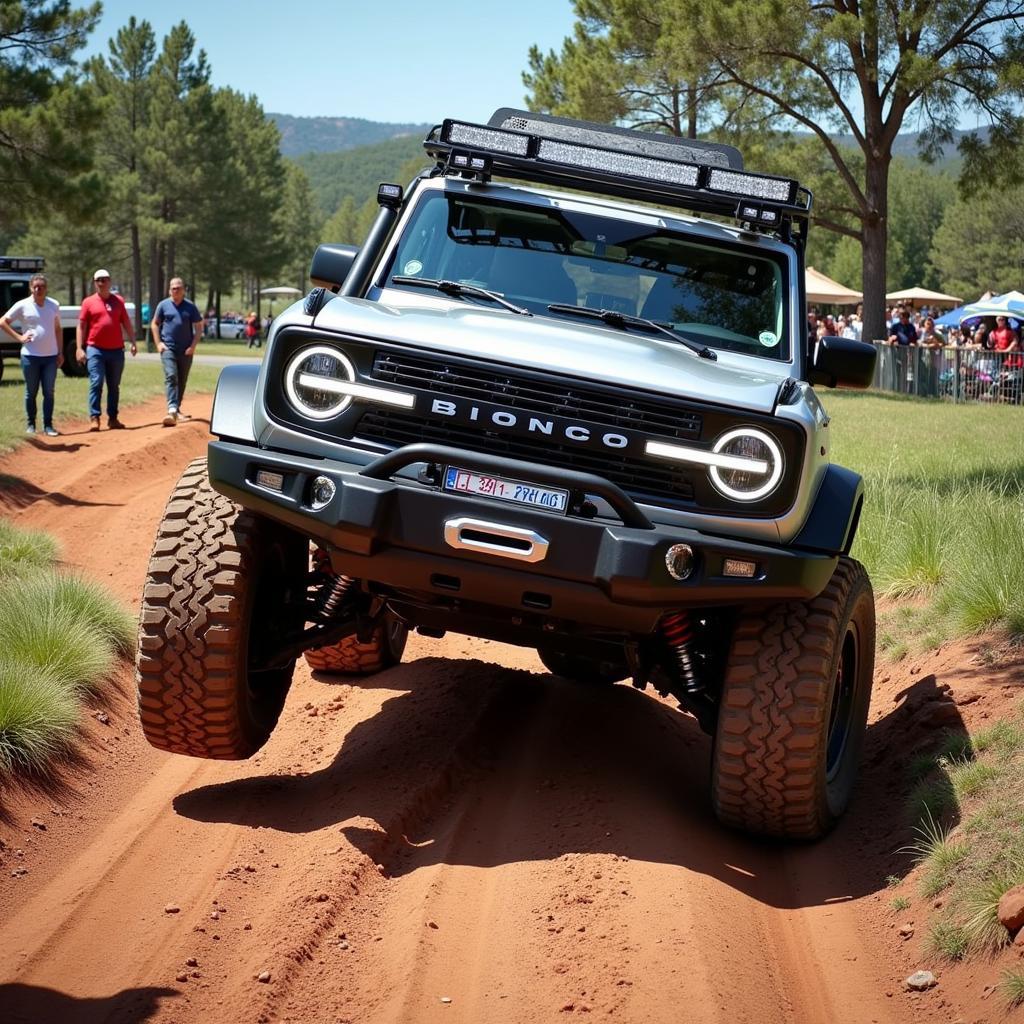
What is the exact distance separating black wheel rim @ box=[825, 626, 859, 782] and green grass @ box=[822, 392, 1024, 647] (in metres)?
1.34

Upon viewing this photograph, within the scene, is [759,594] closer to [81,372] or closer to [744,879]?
[744,879]

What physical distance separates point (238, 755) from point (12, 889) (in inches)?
38.7

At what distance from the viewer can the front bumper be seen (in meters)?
4.69

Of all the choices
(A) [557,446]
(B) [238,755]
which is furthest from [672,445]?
(B) [238,755]

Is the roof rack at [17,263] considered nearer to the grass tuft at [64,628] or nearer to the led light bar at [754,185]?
the grass tuft at [64,628]

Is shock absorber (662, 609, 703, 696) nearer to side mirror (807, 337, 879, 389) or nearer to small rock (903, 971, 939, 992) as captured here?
side mirror (807, 337, 879, 389)

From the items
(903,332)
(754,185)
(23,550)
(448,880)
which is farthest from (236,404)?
(903,332)

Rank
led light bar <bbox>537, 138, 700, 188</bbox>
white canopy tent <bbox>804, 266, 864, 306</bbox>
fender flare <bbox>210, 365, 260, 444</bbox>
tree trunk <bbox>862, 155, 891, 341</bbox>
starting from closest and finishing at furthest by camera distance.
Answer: fender flare <bbox>210, 365, 260, 444</bbox>, led light bar <bbox>537, 138, 700, 188</bbox>, tree trunk <bbox>862, 155, 891, 341</bbox>, white canopy tent <bbox>804, 266, 864, 306</bbox>

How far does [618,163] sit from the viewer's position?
625 cm

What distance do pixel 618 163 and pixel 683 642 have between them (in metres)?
2.19

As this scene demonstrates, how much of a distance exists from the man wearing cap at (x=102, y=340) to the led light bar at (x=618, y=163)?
38.5 ft

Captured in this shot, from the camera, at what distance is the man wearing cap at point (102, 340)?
1700 cm

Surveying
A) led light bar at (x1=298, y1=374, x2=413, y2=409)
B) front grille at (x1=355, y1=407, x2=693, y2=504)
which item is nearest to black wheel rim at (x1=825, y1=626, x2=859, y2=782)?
front grille at (x1=355, y1=407, x2=693, y2=504)

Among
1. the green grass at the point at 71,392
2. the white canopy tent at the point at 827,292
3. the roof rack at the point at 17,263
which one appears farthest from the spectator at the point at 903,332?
the roof rack at the point at 17,263
